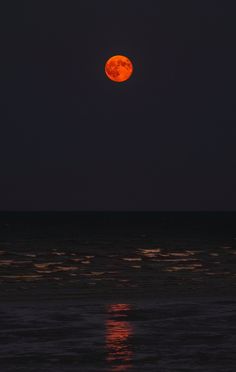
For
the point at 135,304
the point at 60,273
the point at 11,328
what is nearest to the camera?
the point at 11,328

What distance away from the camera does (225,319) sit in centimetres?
1995

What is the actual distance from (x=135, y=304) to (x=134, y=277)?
69.1 ft

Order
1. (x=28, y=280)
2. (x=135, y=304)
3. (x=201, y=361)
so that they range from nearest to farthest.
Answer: (x=201, y=361) < (x=135, y=304) < (x=28, y=280)

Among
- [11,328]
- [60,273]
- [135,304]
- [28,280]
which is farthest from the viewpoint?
[60,273]

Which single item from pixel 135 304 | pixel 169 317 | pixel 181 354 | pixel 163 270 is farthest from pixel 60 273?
pixel 181 354

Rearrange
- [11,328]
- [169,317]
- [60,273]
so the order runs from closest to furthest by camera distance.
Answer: [11,328] → [169,317] → [60,273]

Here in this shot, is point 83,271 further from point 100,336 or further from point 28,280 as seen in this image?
point 100,336

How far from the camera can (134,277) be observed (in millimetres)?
44625

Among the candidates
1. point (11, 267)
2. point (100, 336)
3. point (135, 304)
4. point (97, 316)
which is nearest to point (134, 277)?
point (11, 267)

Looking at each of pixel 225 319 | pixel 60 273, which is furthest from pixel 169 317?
pixel 60 273

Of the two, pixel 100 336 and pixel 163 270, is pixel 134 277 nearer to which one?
pixel 163 270

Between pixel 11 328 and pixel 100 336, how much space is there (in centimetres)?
206

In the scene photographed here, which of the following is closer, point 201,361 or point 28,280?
point 201,361

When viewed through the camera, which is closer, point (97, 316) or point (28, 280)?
point (97, 316)
